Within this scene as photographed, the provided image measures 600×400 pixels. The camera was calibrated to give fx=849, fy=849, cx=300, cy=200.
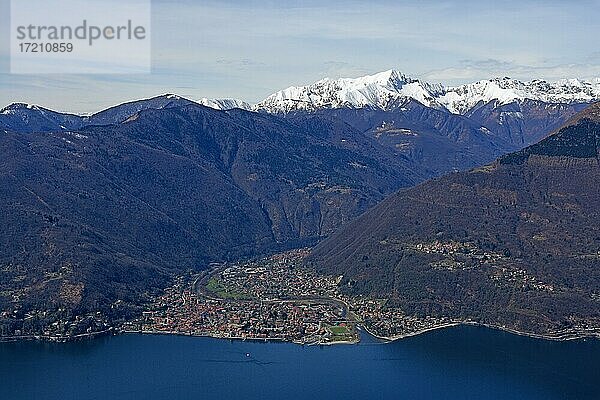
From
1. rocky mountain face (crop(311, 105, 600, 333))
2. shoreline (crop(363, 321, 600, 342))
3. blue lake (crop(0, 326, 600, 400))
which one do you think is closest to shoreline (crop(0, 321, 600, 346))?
shoreline (crop(363, 321, 600, 342))

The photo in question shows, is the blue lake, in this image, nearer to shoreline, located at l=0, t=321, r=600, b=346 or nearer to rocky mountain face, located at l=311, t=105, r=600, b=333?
shoreline, located at l=0, t=321, r=600, b=346

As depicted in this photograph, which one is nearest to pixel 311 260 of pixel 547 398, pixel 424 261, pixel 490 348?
pixel 424 261

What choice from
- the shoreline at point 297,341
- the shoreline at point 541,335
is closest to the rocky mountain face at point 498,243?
the shoreline at point 541,335

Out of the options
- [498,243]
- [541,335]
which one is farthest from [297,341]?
[498,243]

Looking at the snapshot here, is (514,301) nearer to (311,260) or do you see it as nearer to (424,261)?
(424,261)

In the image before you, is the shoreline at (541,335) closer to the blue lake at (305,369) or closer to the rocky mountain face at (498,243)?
the rocky mountain face at (498,243)

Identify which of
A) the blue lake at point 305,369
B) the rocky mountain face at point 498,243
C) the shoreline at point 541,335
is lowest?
the blue lake at point 305,369

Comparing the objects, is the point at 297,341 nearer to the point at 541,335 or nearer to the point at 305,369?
the point at 305,369
